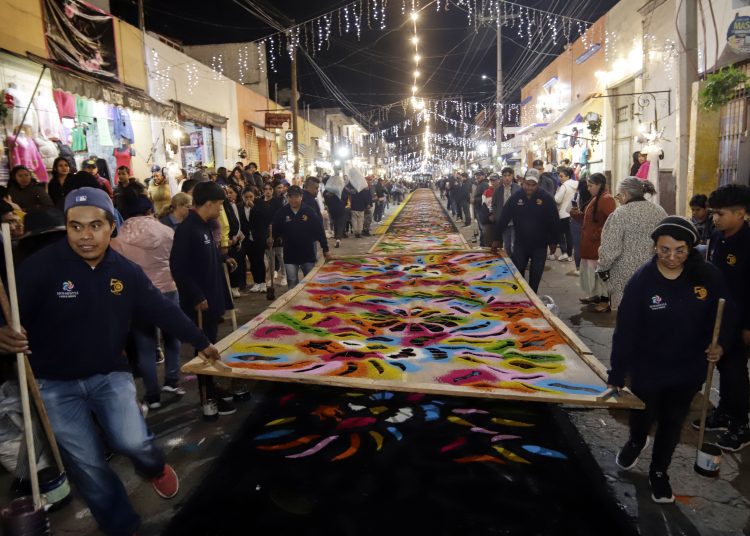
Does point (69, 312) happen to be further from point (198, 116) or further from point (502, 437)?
point (198, 116)

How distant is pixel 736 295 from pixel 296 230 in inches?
223

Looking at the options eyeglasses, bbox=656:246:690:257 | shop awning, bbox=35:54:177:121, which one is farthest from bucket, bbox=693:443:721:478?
shop awning, bbox=35:54:177:121

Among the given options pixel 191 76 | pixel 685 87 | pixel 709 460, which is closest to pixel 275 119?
pixel 191 76

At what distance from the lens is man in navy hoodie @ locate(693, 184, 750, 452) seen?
381cm

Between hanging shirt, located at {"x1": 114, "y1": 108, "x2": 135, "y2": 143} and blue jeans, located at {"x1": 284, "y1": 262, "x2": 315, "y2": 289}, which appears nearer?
blue jeans, located at {"x1": 284, "y1": 262, "x2": 315, "y2": 289}

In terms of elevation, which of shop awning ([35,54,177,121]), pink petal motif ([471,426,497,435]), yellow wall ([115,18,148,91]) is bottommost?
pink petal motif ([471,426,497,435])

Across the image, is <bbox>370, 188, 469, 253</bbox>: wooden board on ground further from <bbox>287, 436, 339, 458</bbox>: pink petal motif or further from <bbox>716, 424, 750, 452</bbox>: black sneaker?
<bbox>716, 424, 750, 452</bbox>: black sneaker

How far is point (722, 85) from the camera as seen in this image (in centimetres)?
979

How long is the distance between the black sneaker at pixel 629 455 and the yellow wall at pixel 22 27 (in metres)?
11.8

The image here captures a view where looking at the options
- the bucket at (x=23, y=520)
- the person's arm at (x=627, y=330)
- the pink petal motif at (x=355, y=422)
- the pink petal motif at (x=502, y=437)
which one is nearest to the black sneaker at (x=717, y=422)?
the person's arm at (x=627, y=330)

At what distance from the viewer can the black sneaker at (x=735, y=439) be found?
3889 millimetres

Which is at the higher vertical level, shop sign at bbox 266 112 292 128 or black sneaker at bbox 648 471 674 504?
shop sign at bbox 266 112 292 128

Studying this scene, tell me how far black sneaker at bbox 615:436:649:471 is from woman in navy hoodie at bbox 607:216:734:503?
227 mm

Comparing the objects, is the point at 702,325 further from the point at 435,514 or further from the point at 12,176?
the point at 12,176
